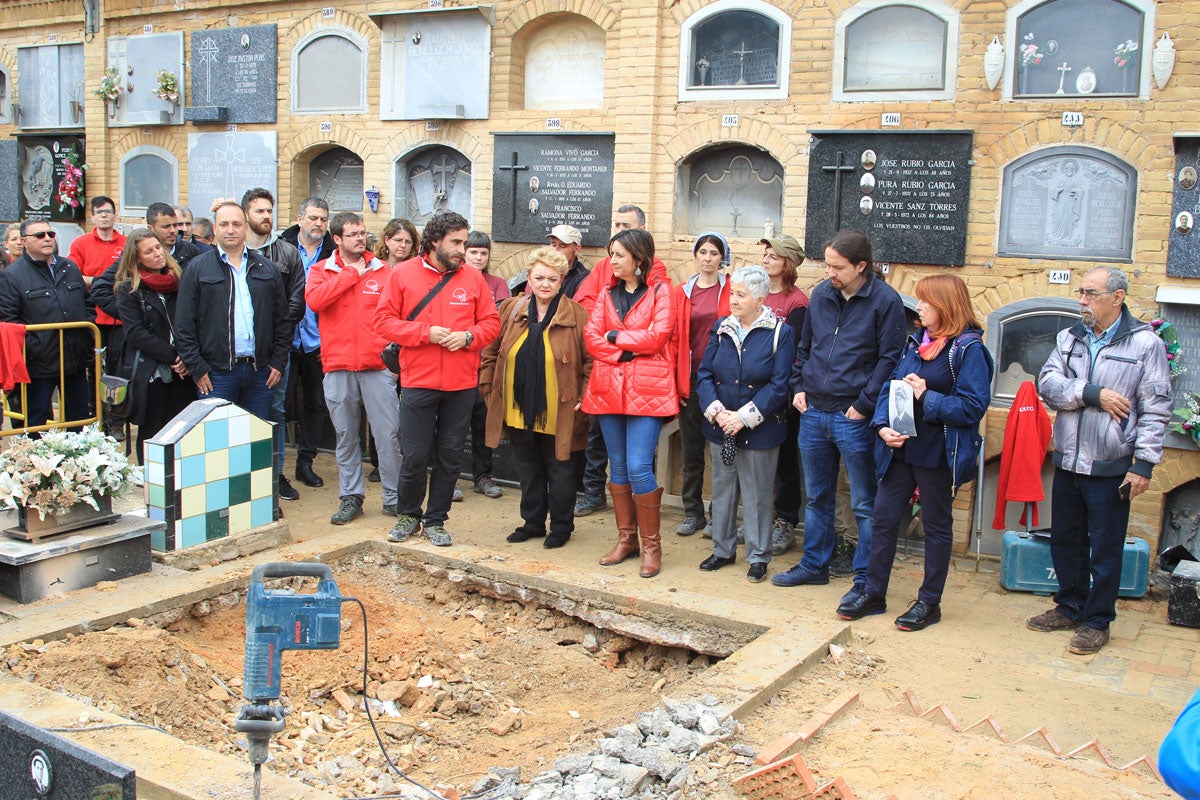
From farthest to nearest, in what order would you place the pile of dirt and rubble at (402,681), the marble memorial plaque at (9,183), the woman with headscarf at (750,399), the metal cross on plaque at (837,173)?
the marble memorial plaque at (9,183), the metal cross on plaque at (837,173), the woman with headscarf at (750,399), the pile of dirt and rubble at (402,681)

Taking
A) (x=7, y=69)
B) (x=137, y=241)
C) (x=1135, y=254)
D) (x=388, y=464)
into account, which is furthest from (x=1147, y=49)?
(x=7, y=69)

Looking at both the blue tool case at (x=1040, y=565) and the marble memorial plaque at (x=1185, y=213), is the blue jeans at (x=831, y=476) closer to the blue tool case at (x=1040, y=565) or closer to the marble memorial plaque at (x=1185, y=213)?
the blue tool case at (x=1040, y=565)

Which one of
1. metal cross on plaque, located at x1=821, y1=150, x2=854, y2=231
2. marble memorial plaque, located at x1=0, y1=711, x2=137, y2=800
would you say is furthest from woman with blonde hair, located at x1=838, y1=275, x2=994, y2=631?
marble memorial plaque, located at x1=0, y1=711, x2=137, y2=800

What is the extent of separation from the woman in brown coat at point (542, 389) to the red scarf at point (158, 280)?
2.13m

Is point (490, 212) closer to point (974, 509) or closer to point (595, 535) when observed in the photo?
point (595, 535)

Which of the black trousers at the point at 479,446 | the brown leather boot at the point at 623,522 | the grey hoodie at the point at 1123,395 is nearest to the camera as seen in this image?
the grey hoodie at the point at 1123,395

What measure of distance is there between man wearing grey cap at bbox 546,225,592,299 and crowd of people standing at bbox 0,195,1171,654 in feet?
0.05

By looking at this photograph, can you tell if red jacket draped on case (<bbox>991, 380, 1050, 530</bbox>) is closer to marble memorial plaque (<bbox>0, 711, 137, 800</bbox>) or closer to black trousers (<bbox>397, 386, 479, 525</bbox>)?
black trousers (<bbox>397, 386, 479, 525</bbox>)

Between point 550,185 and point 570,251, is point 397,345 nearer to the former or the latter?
point 570,251

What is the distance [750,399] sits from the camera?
6.41m

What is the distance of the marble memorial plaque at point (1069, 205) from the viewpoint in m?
7.06

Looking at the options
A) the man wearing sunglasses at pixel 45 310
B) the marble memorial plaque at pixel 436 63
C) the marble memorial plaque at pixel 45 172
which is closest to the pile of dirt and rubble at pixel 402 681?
the man wearing sunglasses at pixel 45 310

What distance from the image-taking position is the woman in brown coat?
6.89m

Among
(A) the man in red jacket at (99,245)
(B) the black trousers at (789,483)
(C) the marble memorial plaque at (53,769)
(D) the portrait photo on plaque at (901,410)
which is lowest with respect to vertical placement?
(B) the black trousers at (789,483)
